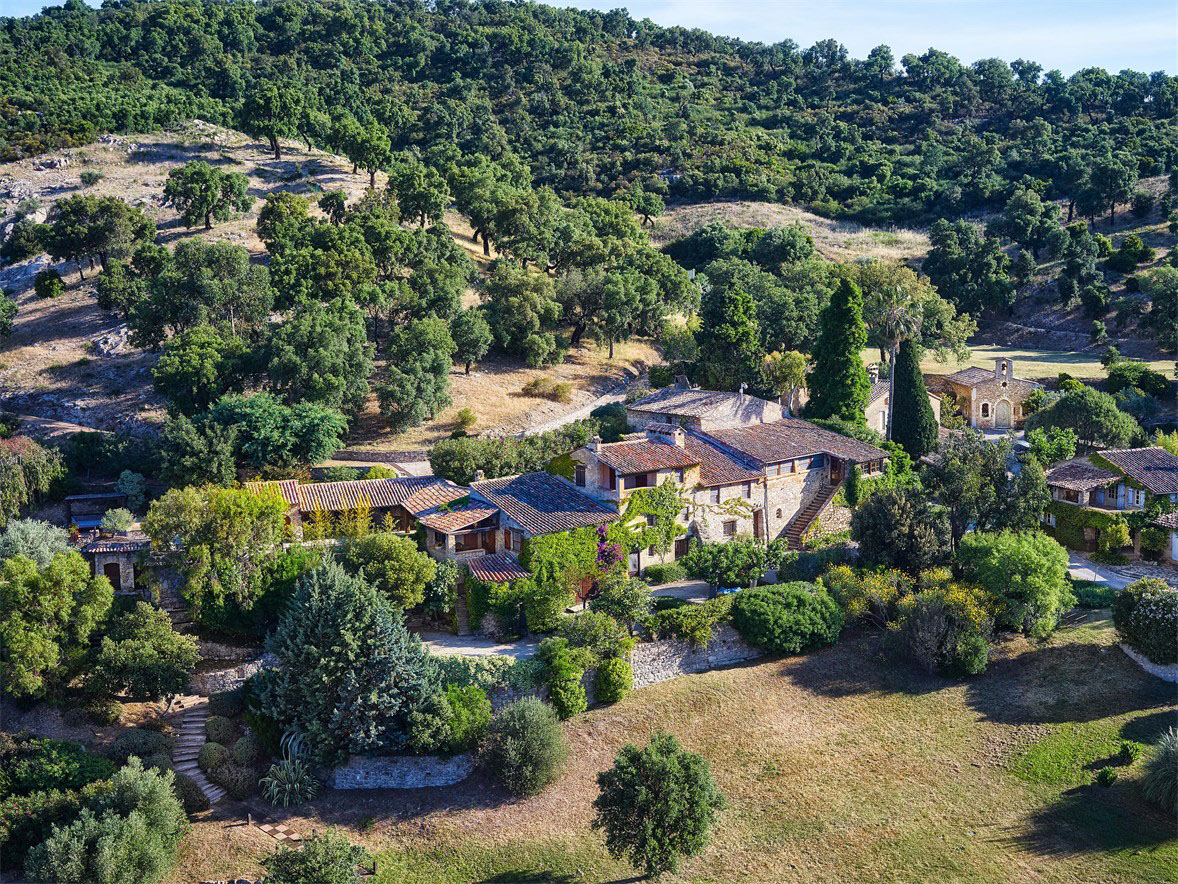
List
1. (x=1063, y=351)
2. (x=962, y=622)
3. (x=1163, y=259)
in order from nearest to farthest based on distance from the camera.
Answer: (x=962, y=622) < (x=1063, y=351) < (x=1163, y=259)

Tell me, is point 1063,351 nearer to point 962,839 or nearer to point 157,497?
point 962,839

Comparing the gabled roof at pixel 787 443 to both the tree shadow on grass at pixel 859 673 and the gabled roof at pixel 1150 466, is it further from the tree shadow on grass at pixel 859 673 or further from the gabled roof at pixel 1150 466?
the gabled roof at pixel 1150 466

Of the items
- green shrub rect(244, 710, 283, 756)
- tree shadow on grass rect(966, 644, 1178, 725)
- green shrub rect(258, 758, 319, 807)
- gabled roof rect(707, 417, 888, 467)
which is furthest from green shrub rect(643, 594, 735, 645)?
green shrub rect(244, 710, 283, 756)

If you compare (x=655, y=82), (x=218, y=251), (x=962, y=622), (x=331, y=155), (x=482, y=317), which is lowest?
(x=962, y=622)

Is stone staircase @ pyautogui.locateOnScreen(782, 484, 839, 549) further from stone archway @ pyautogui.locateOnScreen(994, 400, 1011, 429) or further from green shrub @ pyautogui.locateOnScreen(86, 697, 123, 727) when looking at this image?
green shrub @ pyautogui.locateOnScreen(86, 697, 123, 727)

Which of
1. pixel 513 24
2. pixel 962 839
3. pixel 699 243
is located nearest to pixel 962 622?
pixel 962 839

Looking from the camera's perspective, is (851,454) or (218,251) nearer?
(851,454)
